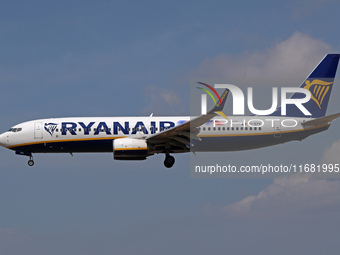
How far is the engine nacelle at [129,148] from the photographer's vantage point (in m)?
44.7

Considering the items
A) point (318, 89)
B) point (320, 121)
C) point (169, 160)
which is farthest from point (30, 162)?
point (318, 89)

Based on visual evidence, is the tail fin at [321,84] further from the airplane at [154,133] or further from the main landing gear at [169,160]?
the main landing gear at [169,160]

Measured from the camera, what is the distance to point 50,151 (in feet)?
157

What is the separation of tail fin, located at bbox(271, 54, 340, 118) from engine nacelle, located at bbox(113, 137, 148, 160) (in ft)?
46.7

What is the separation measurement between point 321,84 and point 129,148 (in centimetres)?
1743

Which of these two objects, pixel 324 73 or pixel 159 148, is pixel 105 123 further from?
pixel 324 73

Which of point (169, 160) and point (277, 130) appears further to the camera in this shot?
point (277, 130)

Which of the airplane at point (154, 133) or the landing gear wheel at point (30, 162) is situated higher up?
the airplane at point (154, 133)

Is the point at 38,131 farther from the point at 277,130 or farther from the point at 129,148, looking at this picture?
the point at 277,130

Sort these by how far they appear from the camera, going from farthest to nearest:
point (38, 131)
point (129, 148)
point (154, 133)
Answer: point (38, 131)
point (154, 133)
point (129, 148)

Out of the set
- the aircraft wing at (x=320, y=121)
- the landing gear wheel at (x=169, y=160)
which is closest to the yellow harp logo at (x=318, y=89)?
the aircraft wing at (x=320, y=121)

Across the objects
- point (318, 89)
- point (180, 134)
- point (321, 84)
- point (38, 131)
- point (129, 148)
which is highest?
point (321, 84)

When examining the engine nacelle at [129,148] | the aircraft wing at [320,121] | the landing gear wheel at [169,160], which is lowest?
the landing gear wheel at [169,160]

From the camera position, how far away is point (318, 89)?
169ft
